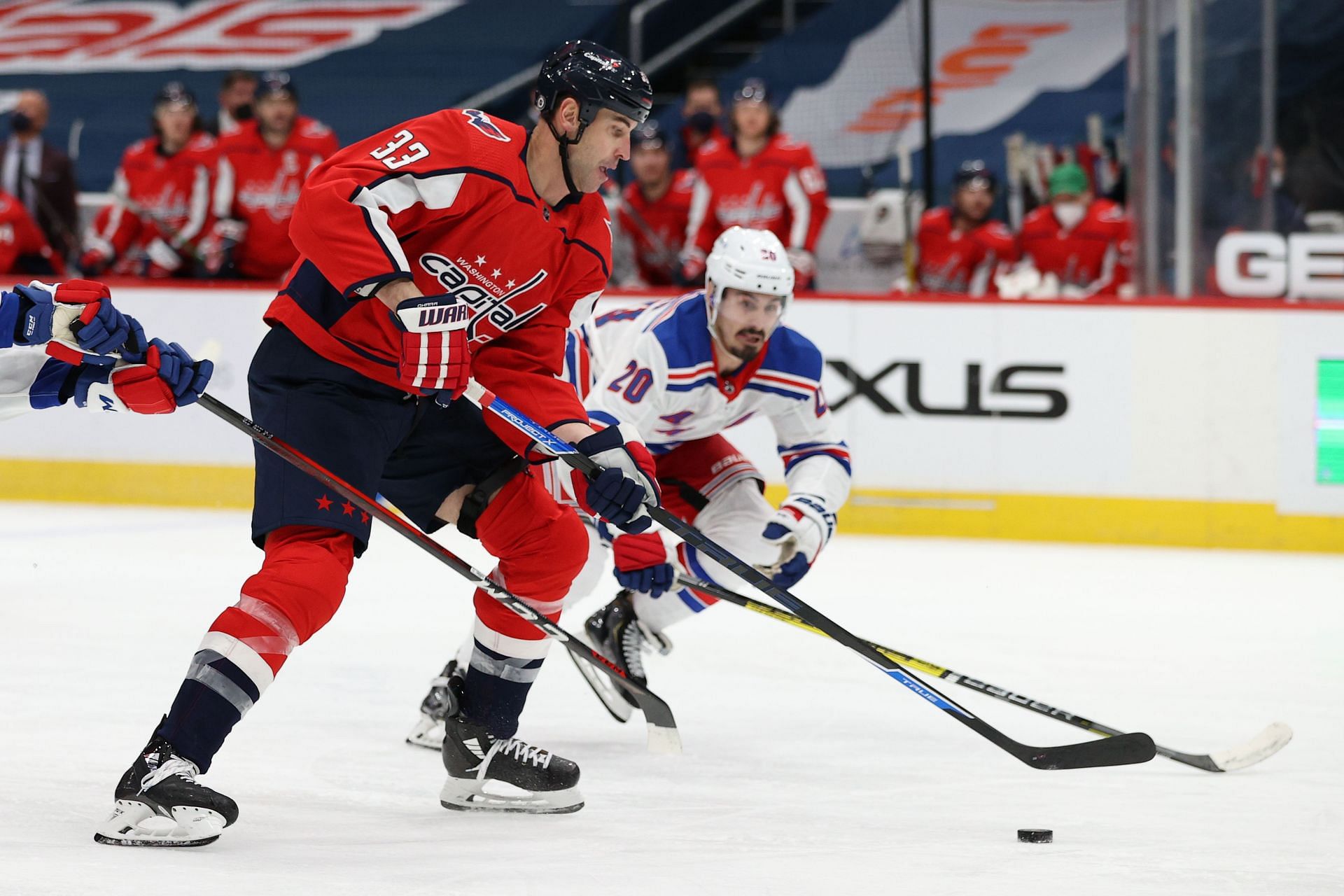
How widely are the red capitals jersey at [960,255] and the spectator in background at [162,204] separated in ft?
10.6

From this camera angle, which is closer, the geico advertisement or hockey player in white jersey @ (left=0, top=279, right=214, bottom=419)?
hockey player in white jersey @ (left=0, top=279, right=214, bottom=419)

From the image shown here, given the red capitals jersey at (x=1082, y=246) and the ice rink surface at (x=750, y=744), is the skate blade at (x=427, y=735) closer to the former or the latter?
the ice rink surface at (x=750, y=744)

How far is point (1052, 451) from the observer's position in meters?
6.38

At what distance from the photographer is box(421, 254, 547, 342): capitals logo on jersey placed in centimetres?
274

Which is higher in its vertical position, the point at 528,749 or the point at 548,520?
the point at 548,520

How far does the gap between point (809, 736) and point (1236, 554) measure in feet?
10.5

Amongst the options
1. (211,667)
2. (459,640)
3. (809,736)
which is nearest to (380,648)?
(459,640)

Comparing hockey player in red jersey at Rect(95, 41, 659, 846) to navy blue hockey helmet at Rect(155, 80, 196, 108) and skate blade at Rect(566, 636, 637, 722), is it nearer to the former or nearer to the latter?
skate blade at Rect(566, 636, 637, 722)

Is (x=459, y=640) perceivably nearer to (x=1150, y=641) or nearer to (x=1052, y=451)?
(x=1150, y=641)

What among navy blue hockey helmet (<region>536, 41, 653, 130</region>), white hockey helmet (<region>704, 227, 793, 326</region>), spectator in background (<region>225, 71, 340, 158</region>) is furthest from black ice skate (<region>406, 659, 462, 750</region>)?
spectator in background (<region>225, 71, 340, 158</region>)

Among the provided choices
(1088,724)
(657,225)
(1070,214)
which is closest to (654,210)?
(657,225)

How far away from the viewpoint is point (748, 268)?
3549 millimetres

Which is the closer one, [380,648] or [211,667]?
[211,667]

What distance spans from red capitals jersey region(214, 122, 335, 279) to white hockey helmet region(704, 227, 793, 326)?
4.20m
